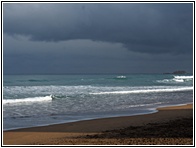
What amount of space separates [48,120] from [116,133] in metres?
4.08

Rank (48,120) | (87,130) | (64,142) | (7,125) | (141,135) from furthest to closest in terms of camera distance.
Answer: (48,120) → (7,125) → (87,130) → (141,135) → (64,142)

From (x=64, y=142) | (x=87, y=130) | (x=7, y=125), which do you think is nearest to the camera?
(x=64, y=142)

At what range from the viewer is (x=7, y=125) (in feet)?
35.6

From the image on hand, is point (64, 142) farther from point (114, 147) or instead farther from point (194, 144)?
point (194, 144)

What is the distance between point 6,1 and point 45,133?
4.37 meters

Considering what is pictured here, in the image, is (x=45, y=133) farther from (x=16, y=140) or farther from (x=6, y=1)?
(x=6, y=1)

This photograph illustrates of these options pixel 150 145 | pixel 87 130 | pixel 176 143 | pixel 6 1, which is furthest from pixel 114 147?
pixel 6 1

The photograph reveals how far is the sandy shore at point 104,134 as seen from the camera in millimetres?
7562

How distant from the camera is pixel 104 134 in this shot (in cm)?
879

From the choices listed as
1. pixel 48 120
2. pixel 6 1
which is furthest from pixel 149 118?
pixel 6 1

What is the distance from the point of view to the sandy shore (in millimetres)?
7562

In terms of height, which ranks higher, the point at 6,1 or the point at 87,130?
the point at 6,1

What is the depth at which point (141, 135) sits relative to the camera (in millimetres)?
8289

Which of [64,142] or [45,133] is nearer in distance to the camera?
[64,142]
